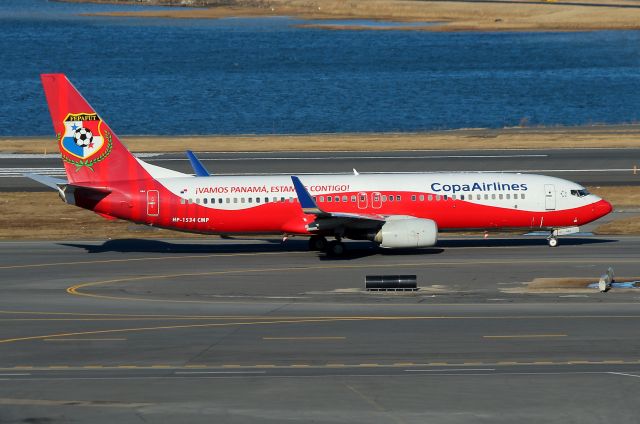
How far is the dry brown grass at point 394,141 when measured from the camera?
95.5 m

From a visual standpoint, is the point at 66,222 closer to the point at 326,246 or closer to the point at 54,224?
the point at 54,224

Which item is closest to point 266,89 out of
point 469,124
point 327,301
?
point 469,124

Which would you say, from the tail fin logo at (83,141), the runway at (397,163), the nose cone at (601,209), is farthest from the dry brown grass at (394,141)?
the tail fin logo at (83,141)

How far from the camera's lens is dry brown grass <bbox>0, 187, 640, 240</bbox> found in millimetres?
66438

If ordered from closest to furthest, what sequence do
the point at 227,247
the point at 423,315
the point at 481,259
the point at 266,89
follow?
the point at 423,315
the point at 481,259
the point at 227,247
the point at 266,89

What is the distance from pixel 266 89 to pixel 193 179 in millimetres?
110768

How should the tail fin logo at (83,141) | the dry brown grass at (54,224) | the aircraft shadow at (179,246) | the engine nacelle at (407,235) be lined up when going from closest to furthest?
1. the engine nacelle at (407,235)
2. the tail fin logo at (83,141)
3. the aircraft shadow at (179,246)
4. the dry brown grass at (54,224)

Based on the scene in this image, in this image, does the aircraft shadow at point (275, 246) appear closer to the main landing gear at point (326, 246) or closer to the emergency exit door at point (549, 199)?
the main landing gear at point (326, 246)

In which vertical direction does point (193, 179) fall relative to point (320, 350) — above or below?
above

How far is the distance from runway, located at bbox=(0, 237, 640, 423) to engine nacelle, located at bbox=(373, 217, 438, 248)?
1042 millimetres

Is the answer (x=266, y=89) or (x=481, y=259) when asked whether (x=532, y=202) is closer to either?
(x=481, y=259)

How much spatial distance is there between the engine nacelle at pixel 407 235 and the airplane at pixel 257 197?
1049 mm

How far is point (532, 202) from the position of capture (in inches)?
2344

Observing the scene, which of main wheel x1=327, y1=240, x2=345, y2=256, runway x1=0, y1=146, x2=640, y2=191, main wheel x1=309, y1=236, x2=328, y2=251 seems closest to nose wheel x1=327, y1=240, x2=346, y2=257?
main wheel x1=327, y1=240, x2=345, y2=256
